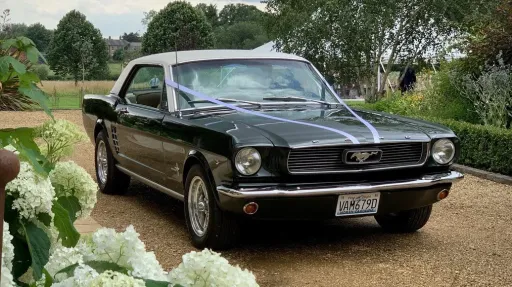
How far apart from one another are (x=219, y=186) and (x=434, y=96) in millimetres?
9977

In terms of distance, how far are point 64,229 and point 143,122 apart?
17.2 ft

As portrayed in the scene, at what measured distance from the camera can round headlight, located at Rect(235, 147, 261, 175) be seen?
534 cm

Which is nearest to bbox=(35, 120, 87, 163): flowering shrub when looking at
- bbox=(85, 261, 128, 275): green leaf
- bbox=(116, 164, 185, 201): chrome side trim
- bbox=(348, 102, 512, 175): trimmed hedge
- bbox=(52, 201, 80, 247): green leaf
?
bbox=(52, 201, 80, 247): green leaf

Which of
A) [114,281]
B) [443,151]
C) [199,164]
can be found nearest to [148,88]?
[199,164]

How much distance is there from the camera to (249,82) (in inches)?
267

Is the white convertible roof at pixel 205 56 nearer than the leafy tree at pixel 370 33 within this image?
Yes

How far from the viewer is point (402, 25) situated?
22703 mm

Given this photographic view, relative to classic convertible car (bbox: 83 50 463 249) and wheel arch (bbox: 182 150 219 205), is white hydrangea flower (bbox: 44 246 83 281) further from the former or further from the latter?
wheel arch (bbox: 182 150 219 205)

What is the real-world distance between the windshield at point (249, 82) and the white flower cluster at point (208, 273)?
507cm

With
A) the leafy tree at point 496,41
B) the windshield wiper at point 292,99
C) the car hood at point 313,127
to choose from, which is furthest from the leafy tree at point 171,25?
the car hood at point 313,127

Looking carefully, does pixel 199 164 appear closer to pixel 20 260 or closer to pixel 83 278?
pixel 20 260

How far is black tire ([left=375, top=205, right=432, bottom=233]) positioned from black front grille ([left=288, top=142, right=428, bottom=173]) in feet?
2.63

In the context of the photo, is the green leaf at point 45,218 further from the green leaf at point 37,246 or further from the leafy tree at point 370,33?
the leafy tree at point 370,33

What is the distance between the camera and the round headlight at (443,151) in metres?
6.08
